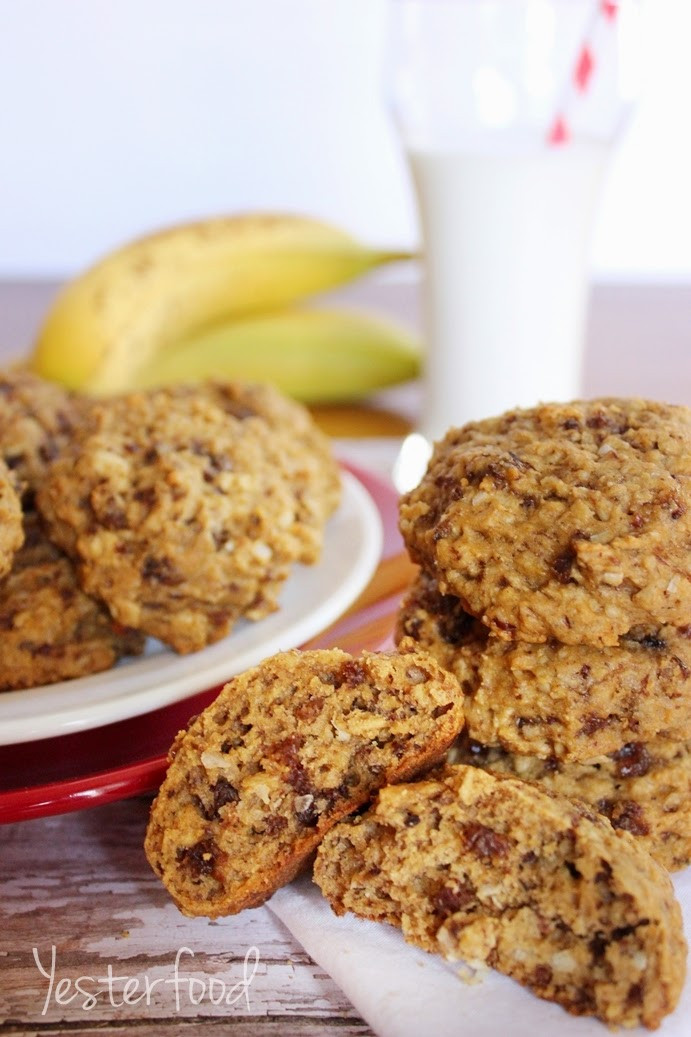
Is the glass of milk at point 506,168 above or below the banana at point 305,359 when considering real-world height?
above

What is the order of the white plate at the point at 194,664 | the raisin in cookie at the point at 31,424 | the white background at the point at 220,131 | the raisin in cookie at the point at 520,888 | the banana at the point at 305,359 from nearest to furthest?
the raisin in cookie at the point at 520,888 < the white plate at the point at 194,664 < the raisin in cookie at the point at 31,424 < the banana at the point at 305,359 < the white background at the point at 220,131

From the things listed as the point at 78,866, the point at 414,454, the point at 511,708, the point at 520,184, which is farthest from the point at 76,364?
the point at 511,708

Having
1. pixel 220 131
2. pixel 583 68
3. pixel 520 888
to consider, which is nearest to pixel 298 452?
pixel 520 888

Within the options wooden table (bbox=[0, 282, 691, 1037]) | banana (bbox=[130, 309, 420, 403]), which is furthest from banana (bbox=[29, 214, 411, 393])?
wooden table (bbox=[0, 282, 691, 1037])

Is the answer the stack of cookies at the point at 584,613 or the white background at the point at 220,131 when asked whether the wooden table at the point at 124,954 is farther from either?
the white background at the point at 220,131

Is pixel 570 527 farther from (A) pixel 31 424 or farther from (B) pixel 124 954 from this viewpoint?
(A) pixel 31 424

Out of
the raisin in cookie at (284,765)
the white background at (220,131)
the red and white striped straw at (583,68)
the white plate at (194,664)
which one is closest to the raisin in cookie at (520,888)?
the raisin in cookie at (284,765)
